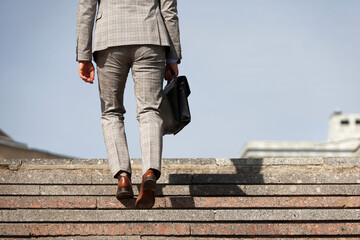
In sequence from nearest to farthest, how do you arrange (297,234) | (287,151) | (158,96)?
1. (297,234)
2. (158,96)
3. (287,151)

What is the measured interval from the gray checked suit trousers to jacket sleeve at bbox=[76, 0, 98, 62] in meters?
0.10

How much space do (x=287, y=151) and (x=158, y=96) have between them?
114 m

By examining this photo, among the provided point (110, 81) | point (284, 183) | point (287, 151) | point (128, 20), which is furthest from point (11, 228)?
point (287, 151)

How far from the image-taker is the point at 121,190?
5086 mm

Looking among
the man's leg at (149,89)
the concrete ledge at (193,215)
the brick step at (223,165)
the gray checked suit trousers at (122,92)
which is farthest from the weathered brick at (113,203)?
the brick step at (223,165)

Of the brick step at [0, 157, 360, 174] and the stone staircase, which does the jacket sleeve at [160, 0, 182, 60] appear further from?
the brick step at [0, 157, 360, 174]

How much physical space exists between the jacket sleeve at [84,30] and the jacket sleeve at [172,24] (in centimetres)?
52

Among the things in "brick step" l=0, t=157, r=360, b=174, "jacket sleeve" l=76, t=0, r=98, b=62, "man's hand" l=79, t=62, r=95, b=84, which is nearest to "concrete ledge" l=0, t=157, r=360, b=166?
"brick step" l=0, t=157, r=360, b=174

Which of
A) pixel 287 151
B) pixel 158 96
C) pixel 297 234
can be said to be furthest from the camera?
pixel 287 151

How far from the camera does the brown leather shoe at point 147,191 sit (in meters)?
4.95

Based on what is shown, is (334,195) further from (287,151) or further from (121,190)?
(287,151)

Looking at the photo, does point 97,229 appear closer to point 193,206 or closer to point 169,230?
point 169,230

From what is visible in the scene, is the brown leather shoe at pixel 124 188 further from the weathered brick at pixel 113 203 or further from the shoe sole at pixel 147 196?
the weathered brick at pixel 113 203

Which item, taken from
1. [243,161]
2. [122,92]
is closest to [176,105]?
[122,92]
